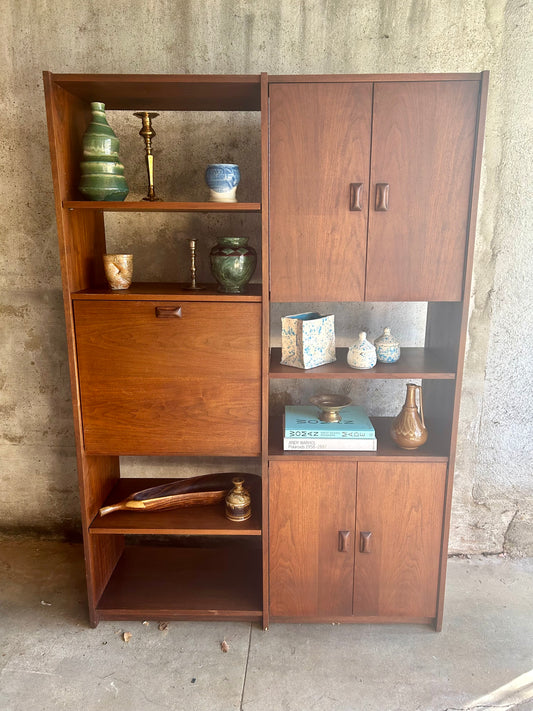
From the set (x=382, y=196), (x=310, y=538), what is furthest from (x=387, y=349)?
(x=310, y=538)

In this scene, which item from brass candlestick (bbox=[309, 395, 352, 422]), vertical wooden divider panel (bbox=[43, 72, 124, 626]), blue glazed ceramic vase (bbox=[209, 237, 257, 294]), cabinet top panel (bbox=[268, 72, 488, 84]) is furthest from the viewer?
brass candlestick (bbox=[309, 395, 352, 422])

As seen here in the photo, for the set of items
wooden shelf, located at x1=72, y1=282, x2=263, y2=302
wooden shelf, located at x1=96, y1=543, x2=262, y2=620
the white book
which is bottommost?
wooden shelf, located at x1=96, y1=543, x2=262, y2=620

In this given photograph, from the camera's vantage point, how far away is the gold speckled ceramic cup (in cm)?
197

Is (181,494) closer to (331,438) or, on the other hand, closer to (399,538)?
(331,438)

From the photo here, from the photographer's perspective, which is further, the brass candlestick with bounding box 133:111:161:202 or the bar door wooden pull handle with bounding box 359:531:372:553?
the bar door wooden pull handle with bounding box 359:531:372:553

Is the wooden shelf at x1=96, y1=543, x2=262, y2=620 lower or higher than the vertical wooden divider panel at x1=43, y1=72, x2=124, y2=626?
lower

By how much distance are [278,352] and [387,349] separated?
0.49 m

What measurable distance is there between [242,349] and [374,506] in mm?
814

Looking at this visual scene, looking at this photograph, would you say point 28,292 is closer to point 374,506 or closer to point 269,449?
point 269,449

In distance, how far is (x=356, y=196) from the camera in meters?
1.83

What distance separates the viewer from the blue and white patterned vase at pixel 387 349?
2.07 meters

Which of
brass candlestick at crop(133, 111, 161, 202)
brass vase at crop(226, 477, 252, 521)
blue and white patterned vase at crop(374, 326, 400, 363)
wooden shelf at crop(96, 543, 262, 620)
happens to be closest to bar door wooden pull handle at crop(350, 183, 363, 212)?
blue and white patterned vase at crop(374, 326, 400, 363)

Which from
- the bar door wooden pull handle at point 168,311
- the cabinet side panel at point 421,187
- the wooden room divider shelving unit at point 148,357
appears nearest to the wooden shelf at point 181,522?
the wooden room divider shelving unit at point 148,357

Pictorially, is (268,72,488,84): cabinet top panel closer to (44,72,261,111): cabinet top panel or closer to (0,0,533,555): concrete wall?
(44,72,261,111): cabinet top panel
